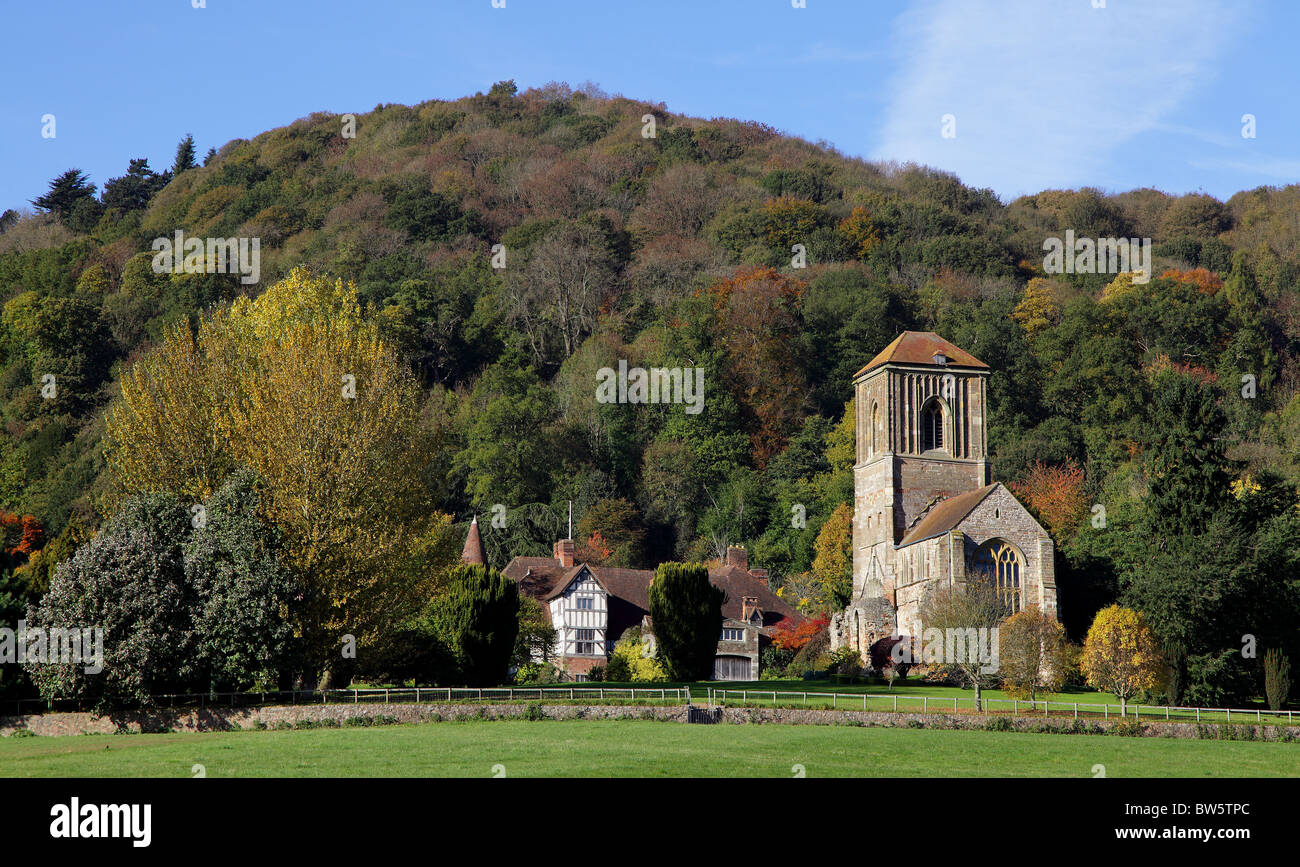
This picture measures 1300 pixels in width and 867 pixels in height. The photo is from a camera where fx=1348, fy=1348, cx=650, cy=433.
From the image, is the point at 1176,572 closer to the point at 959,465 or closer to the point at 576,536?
the point at 959,465

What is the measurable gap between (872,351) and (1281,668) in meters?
46.8

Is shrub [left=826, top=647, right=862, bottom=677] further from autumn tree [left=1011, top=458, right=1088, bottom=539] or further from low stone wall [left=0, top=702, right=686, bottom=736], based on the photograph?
low stone wall [left=0, top=702, right=686, bottom=736]

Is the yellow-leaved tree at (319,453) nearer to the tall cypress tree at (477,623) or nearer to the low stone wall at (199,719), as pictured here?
the low stone wall at (199,719)

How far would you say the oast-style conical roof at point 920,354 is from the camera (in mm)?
65312

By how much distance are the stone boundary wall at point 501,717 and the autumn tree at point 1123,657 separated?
23.2ft

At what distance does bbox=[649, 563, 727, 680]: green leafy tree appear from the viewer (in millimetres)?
53969

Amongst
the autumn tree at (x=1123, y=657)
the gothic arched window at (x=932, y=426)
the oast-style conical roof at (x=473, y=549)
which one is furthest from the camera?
the oast-style conical roof at (x=473, y=549)

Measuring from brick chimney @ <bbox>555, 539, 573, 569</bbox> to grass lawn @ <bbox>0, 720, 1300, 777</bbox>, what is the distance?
4011cm

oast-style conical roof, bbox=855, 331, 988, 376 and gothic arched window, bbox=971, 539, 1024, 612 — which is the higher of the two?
oast-style conical roof, bbox=855, 331, 988, 376

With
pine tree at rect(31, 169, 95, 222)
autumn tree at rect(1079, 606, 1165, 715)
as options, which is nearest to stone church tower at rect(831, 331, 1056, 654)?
autumn tree at rect(1079, 606, 1165, 715)

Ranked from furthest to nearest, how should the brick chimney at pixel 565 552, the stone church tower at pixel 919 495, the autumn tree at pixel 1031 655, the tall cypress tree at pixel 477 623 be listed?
the brick chimney at pixel 565 552 → the stone church tower at pixel 919 495 → the tall cypress tree at pixel 477 623 → the autumn tree at pixel 1031 655

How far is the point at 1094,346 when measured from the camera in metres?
82.8

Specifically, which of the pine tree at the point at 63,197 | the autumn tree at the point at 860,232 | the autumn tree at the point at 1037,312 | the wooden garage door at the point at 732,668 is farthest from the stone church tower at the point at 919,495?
the pine tree at the point at 63,197
